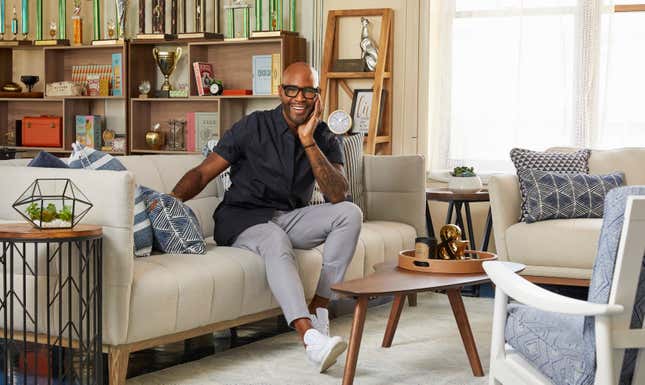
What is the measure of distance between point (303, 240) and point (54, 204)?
118cm

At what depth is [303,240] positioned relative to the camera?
161 inches

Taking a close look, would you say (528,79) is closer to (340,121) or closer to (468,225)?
(468,225)

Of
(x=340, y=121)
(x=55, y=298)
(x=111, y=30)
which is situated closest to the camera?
(x=55, y=298)

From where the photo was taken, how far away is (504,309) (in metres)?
2.43

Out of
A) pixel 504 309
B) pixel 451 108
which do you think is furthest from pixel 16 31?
pixel 504 309

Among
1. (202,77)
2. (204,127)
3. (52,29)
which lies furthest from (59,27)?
(204,127)

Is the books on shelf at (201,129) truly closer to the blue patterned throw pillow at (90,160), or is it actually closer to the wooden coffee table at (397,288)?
the blue patterned throw pillow at (90,160)

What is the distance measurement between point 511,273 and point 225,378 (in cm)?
149

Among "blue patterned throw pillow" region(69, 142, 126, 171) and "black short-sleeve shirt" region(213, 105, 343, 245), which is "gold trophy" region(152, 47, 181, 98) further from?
"blue patterned throw pillow" region(69, 142, 126, 171)

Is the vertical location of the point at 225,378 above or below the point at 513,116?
below

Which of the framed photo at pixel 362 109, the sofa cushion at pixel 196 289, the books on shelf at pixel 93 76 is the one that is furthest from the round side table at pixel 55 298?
the books on shelf at pixel 93 76

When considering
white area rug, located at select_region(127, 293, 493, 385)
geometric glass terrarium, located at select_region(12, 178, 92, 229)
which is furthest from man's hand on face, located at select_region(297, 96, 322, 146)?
geometric glass terrarium, located at select_region(12, 178, 92, 229)

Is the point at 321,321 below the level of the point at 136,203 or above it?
below

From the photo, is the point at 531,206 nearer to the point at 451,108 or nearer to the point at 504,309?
the point at 451,108
